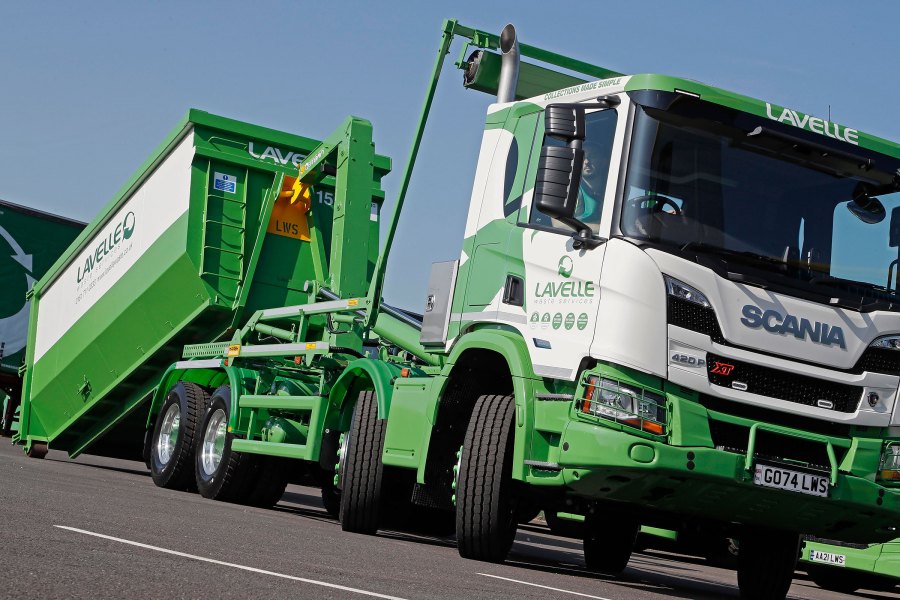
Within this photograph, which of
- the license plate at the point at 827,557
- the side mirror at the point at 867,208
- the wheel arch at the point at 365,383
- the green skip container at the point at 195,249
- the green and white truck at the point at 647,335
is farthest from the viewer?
the green skip container at the point at 195,249

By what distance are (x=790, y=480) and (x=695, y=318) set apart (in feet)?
3.43

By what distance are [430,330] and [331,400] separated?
1.94 m

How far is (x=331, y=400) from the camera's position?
35.0ft

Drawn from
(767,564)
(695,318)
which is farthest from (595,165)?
(767,564)

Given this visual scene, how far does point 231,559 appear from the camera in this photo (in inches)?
243

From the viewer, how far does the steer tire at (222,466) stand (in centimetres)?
1241

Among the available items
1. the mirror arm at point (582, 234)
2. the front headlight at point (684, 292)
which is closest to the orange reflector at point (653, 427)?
the front headlight at point (684, 292)

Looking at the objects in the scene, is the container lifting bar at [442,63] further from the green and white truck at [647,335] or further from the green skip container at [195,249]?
the green skip container at [195,249]

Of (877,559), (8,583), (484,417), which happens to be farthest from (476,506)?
(877,559)

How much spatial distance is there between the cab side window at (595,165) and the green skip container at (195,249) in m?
4.98

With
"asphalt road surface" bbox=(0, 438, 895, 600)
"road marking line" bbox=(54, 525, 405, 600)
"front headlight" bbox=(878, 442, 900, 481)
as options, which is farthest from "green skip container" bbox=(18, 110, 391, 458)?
"road marking line" bbox=(54, 525, 405, 600)

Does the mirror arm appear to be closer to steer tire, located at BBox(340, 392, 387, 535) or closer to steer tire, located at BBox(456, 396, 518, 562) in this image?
steer tire, located at BBox(456, 396, 518, 562)

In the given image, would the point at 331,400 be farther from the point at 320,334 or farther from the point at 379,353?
the point at 320,334

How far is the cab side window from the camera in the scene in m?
7.45
